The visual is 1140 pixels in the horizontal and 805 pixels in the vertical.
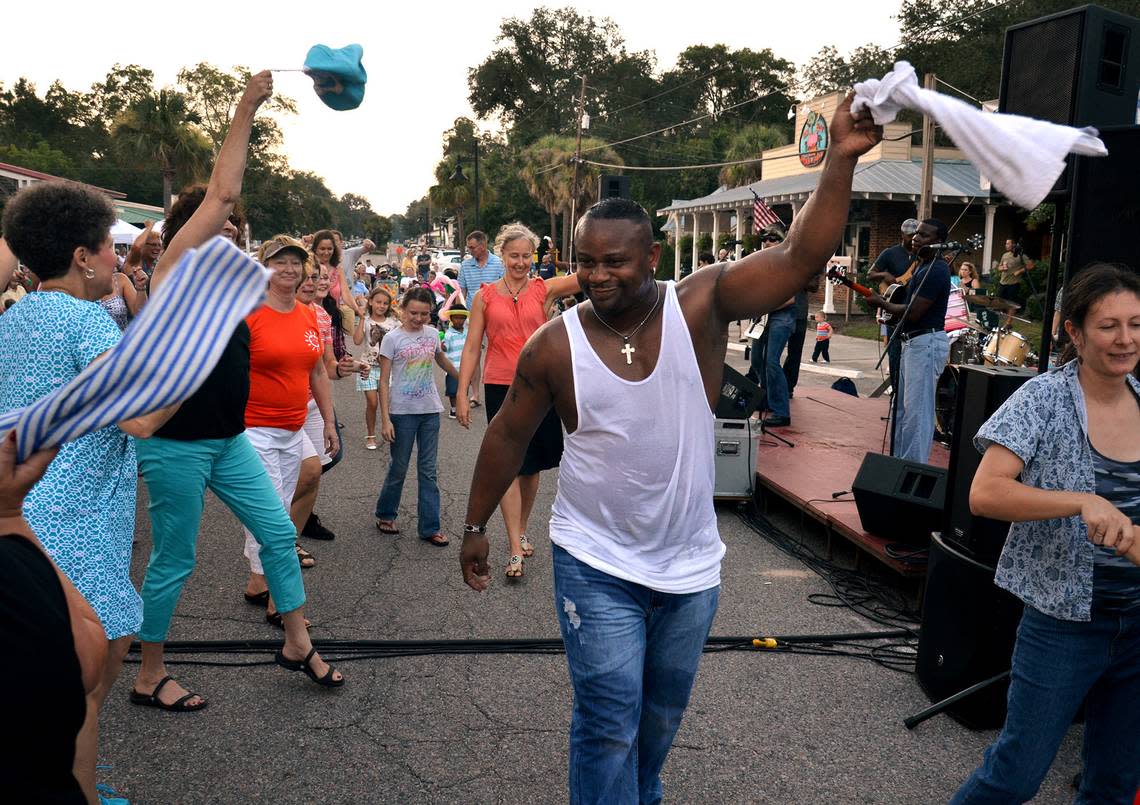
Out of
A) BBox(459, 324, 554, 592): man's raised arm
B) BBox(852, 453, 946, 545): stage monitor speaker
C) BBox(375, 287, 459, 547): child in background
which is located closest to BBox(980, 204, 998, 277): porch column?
BBox(852, 453, 946, 545): stage monitor speaker

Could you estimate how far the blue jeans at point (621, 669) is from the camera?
262 cm

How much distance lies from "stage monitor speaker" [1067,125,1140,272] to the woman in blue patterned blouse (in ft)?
5.65

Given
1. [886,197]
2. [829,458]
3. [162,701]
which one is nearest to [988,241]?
[886,197]

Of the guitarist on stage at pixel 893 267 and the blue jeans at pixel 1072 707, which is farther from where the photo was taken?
the guitarist on stage at pixel 893 267

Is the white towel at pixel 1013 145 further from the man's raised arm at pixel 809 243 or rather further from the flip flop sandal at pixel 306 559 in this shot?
the flip flop sandal at pixel 306 559

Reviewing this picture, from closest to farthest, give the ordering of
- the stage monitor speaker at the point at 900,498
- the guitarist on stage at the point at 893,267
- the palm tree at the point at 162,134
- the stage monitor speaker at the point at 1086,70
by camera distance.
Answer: the stage monitor speaker at the point at 1086,70 < the stage monitor speaker at the point at 900,498 < the guitarist on stage at the point at 893,267 < the palm tree at the point at 162,134

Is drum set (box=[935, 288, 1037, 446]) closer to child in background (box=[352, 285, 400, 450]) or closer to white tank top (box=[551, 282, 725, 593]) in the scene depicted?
child in background (box=[352, 285, 400, 450])

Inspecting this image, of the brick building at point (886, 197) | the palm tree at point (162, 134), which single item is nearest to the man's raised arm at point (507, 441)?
the brick building at point (886, 197)

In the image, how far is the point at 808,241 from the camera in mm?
2508

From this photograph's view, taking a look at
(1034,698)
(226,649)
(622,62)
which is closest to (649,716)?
(1034,698)

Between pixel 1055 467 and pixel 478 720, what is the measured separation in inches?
97.4

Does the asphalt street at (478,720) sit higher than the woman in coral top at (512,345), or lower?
lower

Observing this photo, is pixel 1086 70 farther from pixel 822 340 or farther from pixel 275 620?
pixel 822 340

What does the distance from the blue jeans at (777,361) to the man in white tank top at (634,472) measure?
6.83 metres
